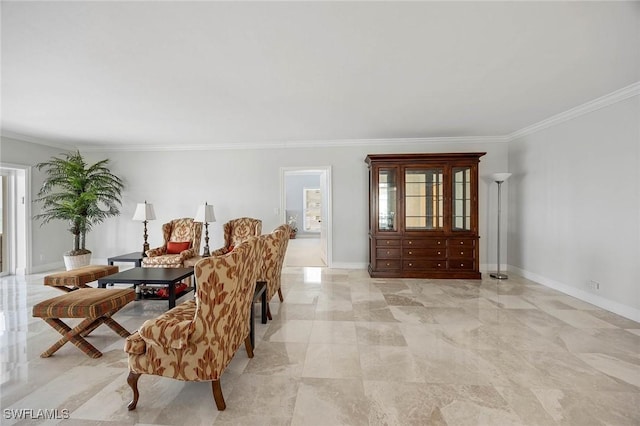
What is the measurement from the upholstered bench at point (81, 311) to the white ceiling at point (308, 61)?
215cm

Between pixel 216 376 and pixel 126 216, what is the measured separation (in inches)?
223

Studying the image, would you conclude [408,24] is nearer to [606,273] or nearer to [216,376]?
[216,376]

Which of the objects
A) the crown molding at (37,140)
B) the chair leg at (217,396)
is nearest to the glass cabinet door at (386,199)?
the chair leg at (217,396)

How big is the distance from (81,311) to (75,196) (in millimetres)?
4054

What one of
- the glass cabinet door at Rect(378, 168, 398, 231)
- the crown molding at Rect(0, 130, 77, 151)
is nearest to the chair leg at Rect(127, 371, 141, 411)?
the glass cabinet door at Rect(378, 168, 398, 231)

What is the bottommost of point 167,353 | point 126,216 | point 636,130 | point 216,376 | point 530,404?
point 530,404

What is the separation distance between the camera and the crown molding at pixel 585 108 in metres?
3.06

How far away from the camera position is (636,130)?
3.02 metres

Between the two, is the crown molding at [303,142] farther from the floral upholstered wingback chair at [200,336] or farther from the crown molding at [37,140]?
the floral upholstered wingback chair at [200,336]

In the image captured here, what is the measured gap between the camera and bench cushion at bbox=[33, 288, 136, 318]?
2.16 m

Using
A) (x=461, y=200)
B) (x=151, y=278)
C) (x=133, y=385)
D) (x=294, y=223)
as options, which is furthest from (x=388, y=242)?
(x=294, y=223)

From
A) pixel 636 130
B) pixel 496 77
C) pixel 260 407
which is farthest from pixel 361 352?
pixel 636 130

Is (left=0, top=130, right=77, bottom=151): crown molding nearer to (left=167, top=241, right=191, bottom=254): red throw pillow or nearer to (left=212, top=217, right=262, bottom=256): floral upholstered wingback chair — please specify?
(left=167, top=241, right=191, bottom=254): red throw pillow

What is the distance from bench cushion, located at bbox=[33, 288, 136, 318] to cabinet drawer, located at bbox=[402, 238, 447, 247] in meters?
4.16
